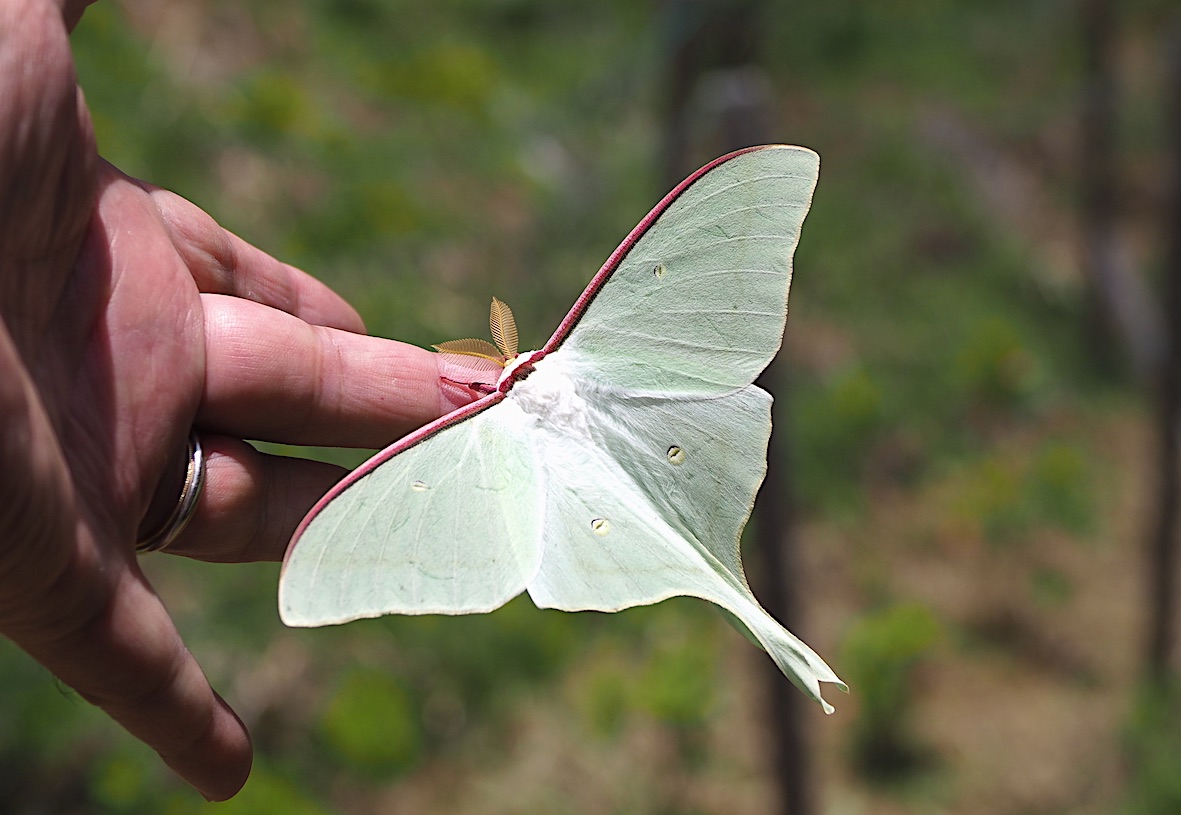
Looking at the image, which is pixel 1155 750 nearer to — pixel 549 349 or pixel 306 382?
pixel 549 349

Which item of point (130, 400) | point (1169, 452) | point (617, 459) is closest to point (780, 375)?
point (617, 459)

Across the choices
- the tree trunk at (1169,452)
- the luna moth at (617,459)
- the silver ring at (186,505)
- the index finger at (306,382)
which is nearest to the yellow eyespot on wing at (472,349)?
the luna moth at (617,459)

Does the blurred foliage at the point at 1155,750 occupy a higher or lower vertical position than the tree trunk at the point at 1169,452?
lower

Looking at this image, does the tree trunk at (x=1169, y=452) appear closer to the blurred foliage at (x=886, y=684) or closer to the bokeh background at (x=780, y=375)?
the bokeh background at (x=780, y=375)

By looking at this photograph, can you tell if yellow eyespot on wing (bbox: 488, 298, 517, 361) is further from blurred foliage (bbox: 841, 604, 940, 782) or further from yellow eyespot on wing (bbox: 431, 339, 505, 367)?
blurred foliage (bbox: 841, 604, 940, 782)

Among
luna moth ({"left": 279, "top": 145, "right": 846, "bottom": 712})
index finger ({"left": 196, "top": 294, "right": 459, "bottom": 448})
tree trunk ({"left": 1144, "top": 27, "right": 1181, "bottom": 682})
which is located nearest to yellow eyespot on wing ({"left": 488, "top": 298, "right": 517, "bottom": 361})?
luna moth ({"left": 279, "top": 145, "right": 846, "bottom": 712})

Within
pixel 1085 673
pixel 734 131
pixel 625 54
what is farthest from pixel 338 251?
pixel 1085 673
